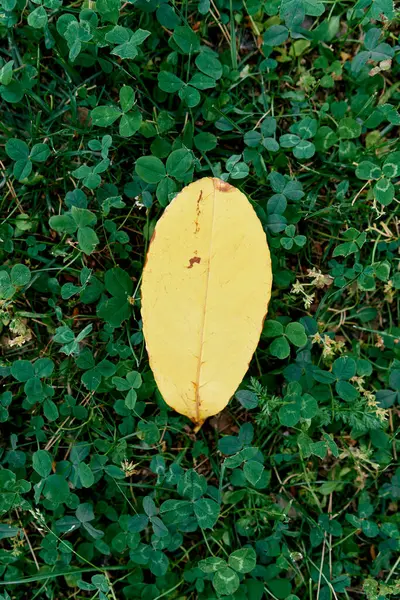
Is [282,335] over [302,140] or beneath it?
beneath

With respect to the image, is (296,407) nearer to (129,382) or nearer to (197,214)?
(129,382)

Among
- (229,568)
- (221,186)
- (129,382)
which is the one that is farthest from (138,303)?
(229,568)

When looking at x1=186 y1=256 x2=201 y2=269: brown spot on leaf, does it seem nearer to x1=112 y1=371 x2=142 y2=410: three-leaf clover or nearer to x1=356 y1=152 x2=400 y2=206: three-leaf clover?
x1=112 y1=371 x2=142 y2=410: three-leaf clover

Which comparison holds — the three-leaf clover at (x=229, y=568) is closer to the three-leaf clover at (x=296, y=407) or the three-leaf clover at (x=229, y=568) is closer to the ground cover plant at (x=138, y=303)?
the ground cover plant at (x=138, y=303)

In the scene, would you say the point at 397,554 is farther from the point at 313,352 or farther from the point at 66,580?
the point at 66,580

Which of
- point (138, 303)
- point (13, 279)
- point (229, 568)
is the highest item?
point (13, 279)

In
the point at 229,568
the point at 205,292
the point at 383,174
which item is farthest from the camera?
the point at 383,174

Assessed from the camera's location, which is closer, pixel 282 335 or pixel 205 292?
pixel 205 292
